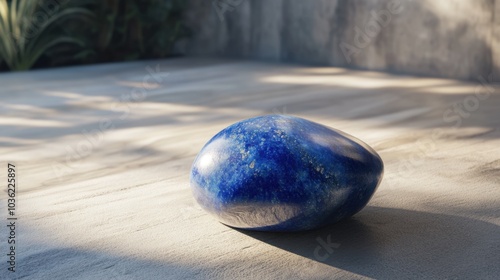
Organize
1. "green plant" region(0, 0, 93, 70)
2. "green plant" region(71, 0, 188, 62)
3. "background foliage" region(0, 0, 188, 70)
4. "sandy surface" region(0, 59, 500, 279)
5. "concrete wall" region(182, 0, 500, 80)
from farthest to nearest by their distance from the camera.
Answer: "green plant" region(71, 0, 188, 62) → "background foliage" region(0, 0, 188, 70) → "green plant" region(0, 0, 93, 70) → "concrete wall" region(182, 0, 500, 80) → "sandy surface" region(0, 59, 500, 279)

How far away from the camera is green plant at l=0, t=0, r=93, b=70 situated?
4.63 m

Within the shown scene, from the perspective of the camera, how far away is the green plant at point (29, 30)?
4.63m

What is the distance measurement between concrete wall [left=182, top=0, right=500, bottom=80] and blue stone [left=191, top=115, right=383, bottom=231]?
7.96 ft

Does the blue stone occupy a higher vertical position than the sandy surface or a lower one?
higher

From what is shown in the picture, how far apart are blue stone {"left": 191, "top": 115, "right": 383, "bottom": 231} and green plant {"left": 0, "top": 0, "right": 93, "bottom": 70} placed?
10.9 ft

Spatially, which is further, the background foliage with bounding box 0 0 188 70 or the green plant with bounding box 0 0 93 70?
the background foliage with bounding box 0 0 188 70

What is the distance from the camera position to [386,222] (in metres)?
1.71

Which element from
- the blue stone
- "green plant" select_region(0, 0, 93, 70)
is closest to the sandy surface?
the blue stone

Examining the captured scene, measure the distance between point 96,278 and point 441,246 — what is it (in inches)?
27.3

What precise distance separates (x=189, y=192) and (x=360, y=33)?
2645 millimetres

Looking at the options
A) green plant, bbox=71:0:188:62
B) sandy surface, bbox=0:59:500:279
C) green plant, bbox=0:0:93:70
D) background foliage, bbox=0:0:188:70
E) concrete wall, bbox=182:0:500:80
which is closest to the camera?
sandy surface, bbox=0:59:500:279

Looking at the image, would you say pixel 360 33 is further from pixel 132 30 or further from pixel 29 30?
pixel 29 30

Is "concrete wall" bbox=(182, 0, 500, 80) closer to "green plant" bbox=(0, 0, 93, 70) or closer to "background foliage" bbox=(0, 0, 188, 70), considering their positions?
"background foliage" bbox=(0, 0, 188, 70)

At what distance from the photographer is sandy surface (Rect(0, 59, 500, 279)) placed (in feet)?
4.87
